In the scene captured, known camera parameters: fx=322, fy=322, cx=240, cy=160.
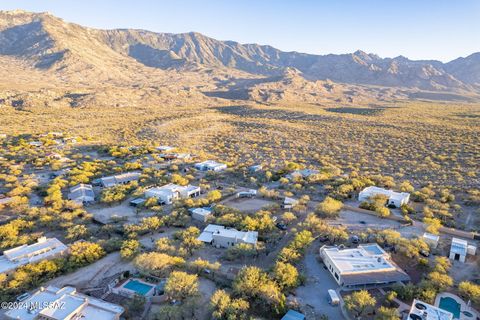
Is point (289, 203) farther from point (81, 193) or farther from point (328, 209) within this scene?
point (81, 193)

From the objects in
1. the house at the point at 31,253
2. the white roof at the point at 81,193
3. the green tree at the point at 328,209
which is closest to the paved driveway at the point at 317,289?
the green tree at the point at 328,209

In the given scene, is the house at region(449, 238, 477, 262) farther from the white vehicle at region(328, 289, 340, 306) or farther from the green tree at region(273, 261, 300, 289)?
the green tree at region(273, 261, 300, 289)

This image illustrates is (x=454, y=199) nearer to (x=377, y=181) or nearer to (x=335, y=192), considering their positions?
(x=377, y=181)

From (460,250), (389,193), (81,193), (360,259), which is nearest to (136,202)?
(81,193)

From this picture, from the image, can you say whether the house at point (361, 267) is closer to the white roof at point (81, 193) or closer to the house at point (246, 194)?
the house at point (246, 194)

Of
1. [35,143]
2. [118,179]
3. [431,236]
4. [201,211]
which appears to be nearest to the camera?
[431,236]
